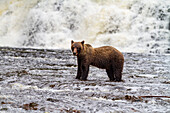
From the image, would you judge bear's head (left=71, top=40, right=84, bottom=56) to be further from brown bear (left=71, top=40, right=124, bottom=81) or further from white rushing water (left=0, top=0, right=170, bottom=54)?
white rushing water (left=0, top=0, right=170, bottom=54)

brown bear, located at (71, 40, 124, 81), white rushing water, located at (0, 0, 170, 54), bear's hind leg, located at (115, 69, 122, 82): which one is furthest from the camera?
white rushing water, located at (0, 0, 170, 54)

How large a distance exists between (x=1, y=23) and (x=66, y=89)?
75.7 ft

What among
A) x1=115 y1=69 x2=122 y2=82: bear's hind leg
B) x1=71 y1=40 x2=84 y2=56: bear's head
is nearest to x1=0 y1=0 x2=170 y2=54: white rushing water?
x1=115 y1=69 x2=122 y2=82: bear's hind leg

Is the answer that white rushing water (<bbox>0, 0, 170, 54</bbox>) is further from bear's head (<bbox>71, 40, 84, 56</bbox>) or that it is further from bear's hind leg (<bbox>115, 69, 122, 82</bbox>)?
bear's head (<bbox>71, 40, 84, 56</bbox>)

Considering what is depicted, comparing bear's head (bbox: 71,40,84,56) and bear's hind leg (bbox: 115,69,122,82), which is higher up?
bear's head (bbox: 71,40,84,56)

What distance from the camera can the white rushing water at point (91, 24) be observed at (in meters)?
23.5

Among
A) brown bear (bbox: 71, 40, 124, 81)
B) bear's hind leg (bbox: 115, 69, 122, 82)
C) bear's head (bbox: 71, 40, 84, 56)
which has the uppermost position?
bear's head (bbox: 71, 40, 84, 56)

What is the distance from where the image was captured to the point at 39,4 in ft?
89.9

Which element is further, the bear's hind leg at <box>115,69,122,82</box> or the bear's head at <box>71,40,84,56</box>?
the bear's hind leg at <box>115,69,122,82</box>

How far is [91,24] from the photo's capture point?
82.5ft

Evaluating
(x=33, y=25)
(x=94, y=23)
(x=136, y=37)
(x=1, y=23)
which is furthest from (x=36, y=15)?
(x=136, y=37)

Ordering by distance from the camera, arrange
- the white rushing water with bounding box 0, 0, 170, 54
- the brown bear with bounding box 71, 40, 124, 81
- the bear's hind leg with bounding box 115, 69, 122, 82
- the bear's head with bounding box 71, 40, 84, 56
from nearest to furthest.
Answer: the bear's head with bounding box 71, 40, 84, 56 → the brown bear with bounding box 71, 40, 124, 81 → the bear's hind leg with bounding box 115, 69, 122, 82 → the white rushing water with bounding box 0, 0, 170, 54

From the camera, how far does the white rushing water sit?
77.1ft

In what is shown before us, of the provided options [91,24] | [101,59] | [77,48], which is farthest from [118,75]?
[91,24]
